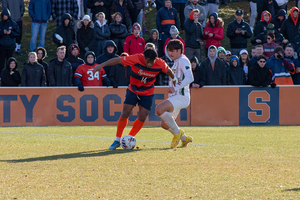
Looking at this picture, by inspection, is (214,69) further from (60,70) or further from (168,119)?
(168,119)

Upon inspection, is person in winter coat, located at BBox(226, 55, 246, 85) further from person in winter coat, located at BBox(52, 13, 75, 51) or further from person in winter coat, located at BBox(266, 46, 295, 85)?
person in winter coat, located at BBox(52, 13, 75, 51)

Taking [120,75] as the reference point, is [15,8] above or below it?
above

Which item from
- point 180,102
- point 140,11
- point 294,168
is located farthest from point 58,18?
point 294,168

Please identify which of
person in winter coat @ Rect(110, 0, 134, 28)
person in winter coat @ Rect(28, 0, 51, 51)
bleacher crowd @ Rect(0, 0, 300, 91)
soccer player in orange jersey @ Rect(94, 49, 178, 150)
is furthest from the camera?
person in winter coat @ Rect(110, 0, 134, 28)

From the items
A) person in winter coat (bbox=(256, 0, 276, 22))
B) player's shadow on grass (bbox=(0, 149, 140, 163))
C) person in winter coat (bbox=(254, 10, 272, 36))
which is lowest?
player's shadow on grass (bbox=(0, 149, 140, 163))

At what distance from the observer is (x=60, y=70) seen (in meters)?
13.2

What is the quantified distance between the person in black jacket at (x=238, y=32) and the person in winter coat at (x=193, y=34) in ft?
4.17

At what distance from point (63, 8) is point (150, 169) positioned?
Result: 11700 millimetres

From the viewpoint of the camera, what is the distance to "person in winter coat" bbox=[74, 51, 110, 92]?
1303cm

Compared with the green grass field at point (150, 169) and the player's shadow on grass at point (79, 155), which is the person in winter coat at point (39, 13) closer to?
the green grass field at point (150, 169)

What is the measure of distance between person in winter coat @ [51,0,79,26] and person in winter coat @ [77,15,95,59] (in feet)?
5.20

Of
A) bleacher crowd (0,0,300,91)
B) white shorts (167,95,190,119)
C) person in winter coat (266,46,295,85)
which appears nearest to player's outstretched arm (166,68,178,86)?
white shorts (167,95,190,119)

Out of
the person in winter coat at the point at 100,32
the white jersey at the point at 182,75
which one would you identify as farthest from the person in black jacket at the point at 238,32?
the white jersey at the point at 182,75

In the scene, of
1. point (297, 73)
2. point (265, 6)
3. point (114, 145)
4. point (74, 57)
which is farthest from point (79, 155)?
point (265, 6)
